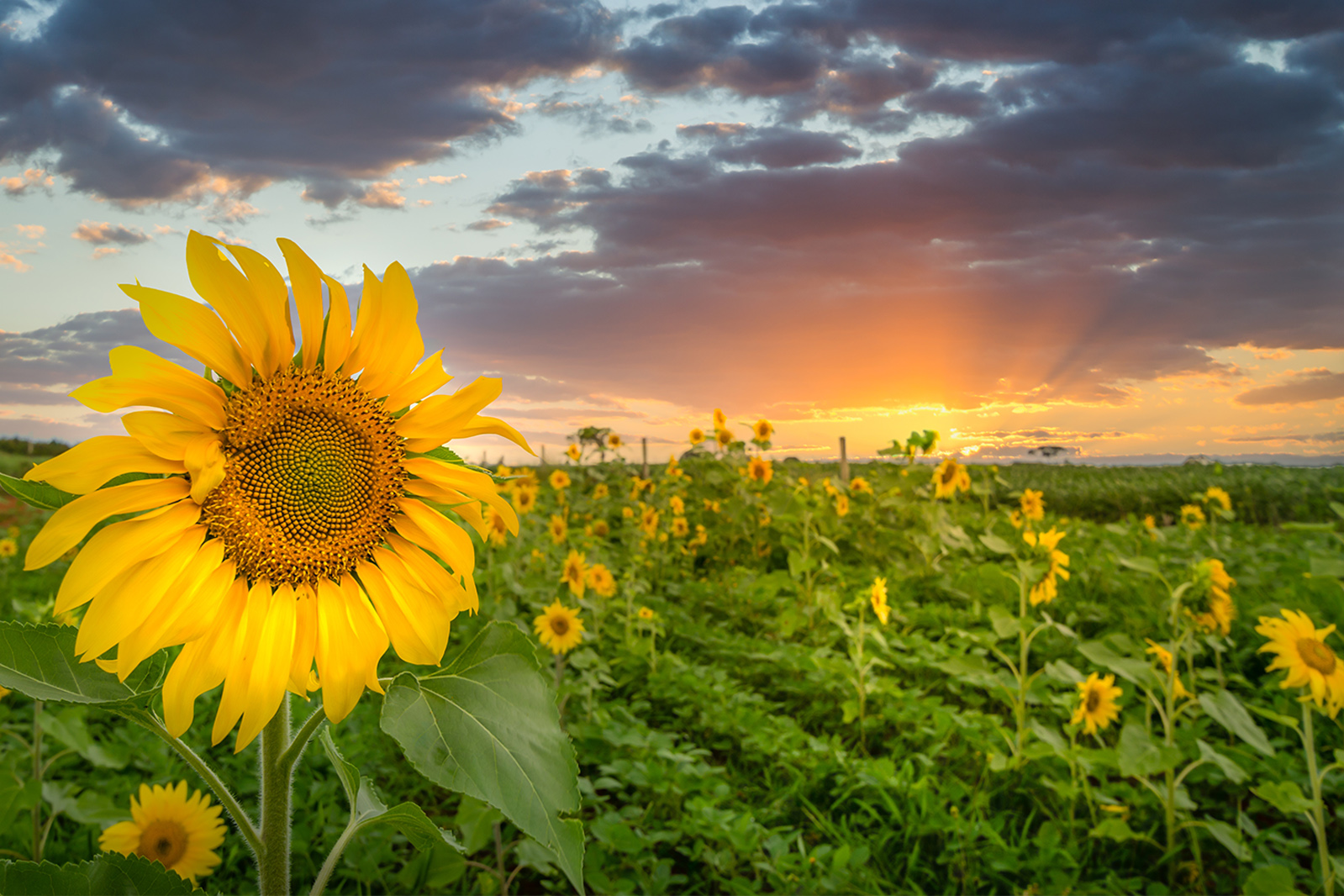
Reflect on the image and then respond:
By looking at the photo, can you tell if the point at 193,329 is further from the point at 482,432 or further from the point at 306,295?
the point at 482,432

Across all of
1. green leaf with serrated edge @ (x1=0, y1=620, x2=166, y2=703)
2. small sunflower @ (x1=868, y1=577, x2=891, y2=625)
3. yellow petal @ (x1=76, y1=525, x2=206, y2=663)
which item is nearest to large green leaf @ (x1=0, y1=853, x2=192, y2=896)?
green leaf with serrated edge @ (x1=0, y1=620, x2=166, y2=703)

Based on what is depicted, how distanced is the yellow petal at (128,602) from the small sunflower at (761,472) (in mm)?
6567

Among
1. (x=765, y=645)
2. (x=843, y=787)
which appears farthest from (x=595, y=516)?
(x=843, y=787)

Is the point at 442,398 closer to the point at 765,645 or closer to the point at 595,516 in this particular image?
the point at 765,645

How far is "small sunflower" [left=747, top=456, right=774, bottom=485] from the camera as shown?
23.8 ft

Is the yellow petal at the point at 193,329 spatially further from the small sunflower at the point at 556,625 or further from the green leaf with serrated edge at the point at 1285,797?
the green leaf with serrated edge at the point at 1285,797

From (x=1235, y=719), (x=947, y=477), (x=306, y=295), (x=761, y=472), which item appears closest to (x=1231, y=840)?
(x=1235, y=719)

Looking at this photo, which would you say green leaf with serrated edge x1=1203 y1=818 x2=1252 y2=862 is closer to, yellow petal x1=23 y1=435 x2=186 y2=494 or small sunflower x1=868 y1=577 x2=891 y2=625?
small sunflower x1=868 y1=577 x2=891 y2=625

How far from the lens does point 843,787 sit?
3027 millimetres

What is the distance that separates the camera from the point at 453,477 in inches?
35.4

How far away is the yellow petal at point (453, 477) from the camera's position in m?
0.88

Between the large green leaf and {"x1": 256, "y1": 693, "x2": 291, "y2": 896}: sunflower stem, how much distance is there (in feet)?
0.33

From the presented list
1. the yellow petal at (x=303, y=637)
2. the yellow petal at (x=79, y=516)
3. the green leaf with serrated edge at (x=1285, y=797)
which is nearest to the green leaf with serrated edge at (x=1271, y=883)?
the green leaf with serrated edge at (x=1285, y=797)

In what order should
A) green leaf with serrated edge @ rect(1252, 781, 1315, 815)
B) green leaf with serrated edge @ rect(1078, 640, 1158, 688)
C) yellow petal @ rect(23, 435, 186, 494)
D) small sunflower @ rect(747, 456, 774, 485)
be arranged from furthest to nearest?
small sunflower @ rect(747, 456, 774, 485) < green leaf with serrated edge @ rect(1078, 640, 1158, 688) < green leaf with serrated edge @ rect(1252, 781, 1315, 815) < yellow petal @ rect(23, 435, 186, 494)
